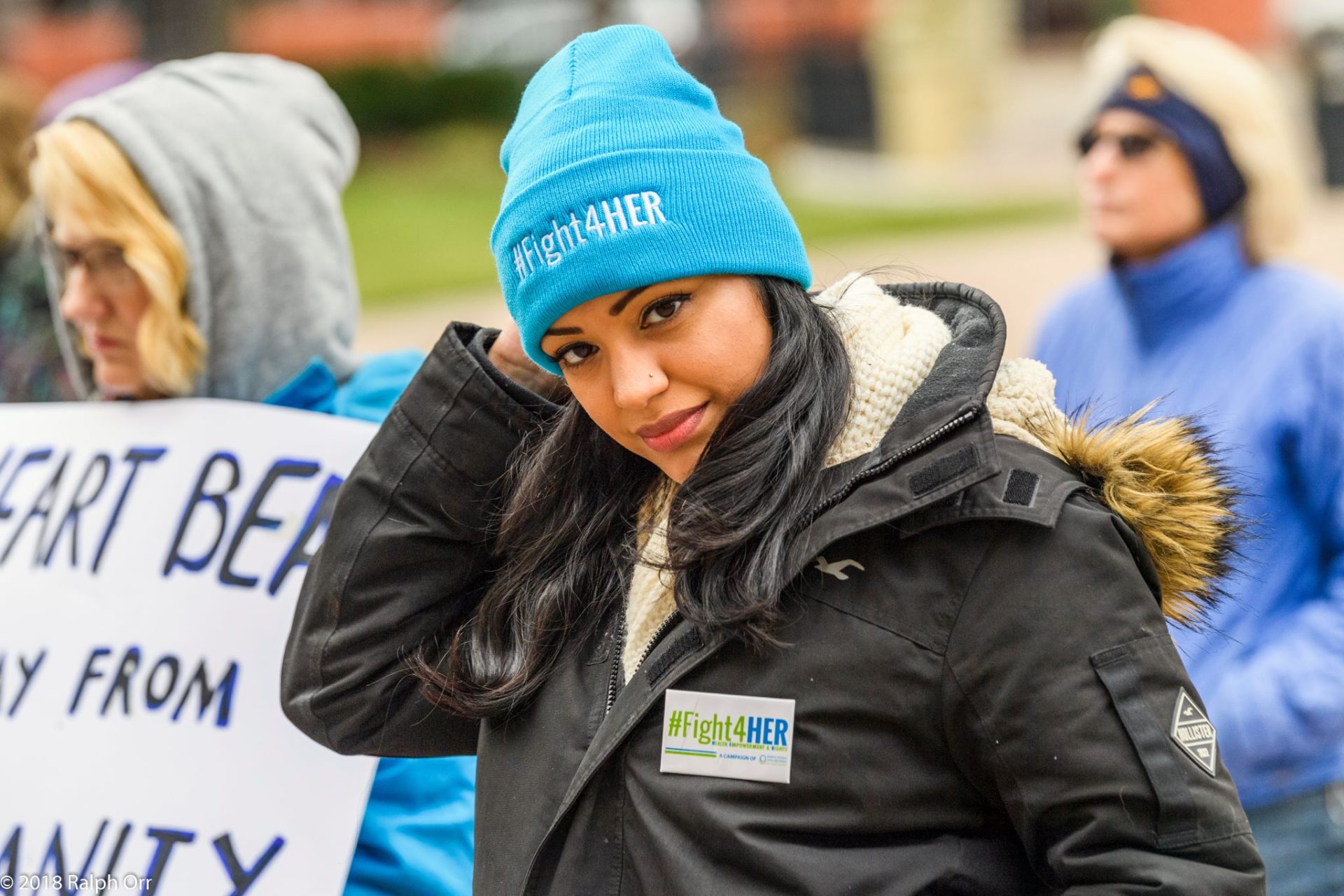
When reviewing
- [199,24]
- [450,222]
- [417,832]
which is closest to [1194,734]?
Answer: [417,832]

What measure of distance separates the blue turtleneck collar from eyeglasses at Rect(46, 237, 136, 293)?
7.22 feet

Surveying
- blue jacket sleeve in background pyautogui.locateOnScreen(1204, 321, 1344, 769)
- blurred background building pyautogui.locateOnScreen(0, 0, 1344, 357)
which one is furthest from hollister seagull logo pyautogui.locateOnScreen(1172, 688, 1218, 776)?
blurred background building pyautogui.locateOnScreen(0, 0, 1344, 357)

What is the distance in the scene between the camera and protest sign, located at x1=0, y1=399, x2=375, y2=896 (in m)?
2.75

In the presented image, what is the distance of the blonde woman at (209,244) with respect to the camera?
3037 millimetres

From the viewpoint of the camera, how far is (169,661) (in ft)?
9.52

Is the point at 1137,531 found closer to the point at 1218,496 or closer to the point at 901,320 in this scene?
the point at 1218,496

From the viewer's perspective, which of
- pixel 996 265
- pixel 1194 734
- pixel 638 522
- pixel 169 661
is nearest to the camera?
pixel 1194 734

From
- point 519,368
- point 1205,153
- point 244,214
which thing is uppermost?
point 1205,153

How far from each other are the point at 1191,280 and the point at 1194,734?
6.87ft

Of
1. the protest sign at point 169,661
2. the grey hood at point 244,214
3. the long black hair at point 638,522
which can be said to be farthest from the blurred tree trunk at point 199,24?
the long black hair at point 638,522

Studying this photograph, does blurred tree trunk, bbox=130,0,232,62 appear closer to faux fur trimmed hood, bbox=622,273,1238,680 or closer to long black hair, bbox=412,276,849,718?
long black hair, bbox=412,276,849,718

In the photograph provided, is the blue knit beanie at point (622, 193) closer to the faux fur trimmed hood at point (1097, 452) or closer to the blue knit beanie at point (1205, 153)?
the faux fur trimmed hood at point (1097, 452)

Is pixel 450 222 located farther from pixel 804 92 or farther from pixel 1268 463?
pixel 1268 463

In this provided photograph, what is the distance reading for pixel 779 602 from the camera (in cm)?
188
